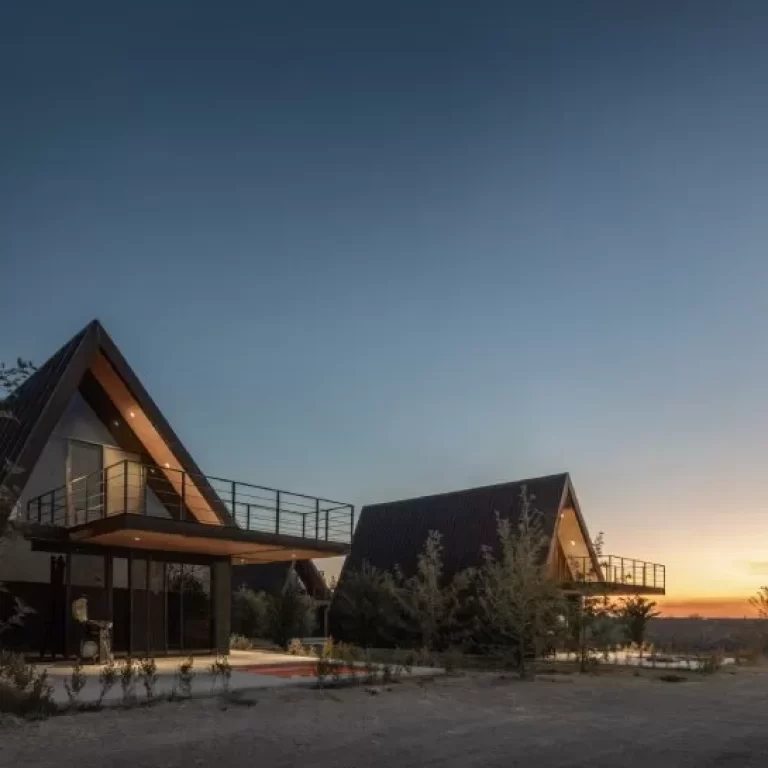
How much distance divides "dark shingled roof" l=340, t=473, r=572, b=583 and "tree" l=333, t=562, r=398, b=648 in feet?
6.03

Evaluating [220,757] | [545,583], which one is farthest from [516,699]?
[220,757]

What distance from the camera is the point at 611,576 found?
3716 centimetres

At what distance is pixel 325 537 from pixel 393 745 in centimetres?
1383

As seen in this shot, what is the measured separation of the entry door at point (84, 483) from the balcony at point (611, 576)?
54.2 ft

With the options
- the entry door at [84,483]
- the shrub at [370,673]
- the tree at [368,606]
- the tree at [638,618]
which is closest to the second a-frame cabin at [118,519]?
the entry door at [84,483]

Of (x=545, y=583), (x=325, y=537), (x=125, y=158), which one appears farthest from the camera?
(x=325, y=537)

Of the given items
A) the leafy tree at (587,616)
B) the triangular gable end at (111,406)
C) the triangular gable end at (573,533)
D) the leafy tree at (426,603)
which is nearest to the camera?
the triangular gable end at (111,406)

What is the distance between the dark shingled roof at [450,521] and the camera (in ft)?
113

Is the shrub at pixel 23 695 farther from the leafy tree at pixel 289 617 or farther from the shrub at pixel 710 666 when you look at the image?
the shrub at pixel 710 666

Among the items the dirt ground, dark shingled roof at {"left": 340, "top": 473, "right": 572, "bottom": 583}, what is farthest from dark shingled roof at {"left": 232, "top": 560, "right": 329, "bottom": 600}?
the dirt ground

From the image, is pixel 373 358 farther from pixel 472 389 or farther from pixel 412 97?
pixel 412 97

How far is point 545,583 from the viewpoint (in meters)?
22.9

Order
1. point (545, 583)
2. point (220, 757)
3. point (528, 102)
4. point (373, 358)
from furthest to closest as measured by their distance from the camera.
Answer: point (545, 583) < point (373, 358) < point (528, 102) < point (220, 757)

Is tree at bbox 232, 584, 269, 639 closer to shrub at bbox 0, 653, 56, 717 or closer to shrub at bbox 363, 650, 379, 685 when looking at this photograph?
shrub at bbox 363, 650, 379, 685
